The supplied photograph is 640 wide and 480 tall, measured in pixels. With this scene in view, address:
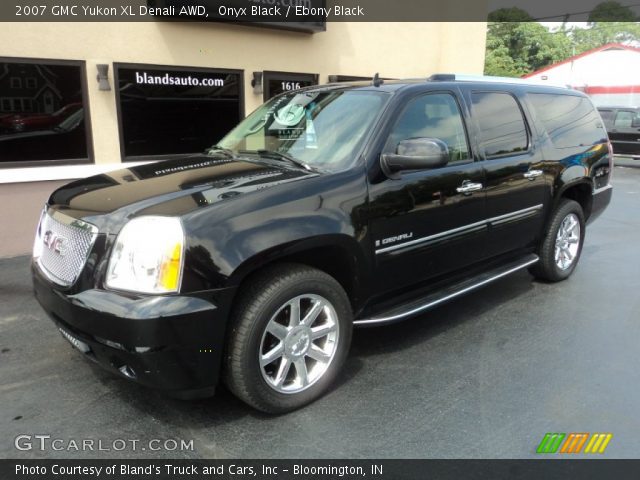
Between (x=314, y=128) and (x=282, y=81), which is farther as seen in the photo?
(x=282, y=81)

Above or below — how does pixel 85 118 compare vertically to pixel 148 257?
above

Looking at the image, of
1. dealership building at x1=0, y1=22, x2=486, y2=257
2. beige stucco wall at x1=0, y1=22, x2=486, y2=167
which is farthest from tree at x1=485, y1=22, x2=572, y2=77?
dealership building at x1=0, y1=22, x2=486, y2=257

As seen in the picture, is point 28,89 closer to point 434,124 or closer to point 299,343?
point 434,124

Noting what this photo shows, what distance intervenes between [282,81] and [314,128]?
5.46 meters

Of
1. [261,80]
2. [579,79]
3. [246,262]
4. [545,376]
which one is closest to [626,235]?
[545,376]

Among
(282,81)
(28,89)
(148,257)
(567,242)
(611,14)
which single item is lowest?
(567,242)

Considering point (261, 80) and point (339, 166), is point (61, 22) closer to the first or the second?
point (261, 80)

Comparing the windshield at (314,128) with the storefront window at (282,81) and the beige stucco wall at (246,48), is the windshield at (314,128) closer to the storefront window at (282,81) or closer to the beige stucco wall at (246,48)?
the beige stucco wall at (246,48)

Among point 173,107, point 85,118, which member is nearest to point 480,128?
point 173,107

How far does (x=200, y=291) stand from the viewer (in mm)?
2648

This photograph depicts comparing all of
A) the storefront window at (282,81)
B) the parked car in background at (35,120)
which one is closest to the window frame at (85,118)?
the parked car in background at (35,120)

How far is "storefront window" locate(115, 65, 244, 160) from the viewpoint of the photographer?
741cm

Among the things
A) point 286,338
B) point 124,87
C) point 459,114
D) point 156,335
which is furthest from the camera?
point 124,87
